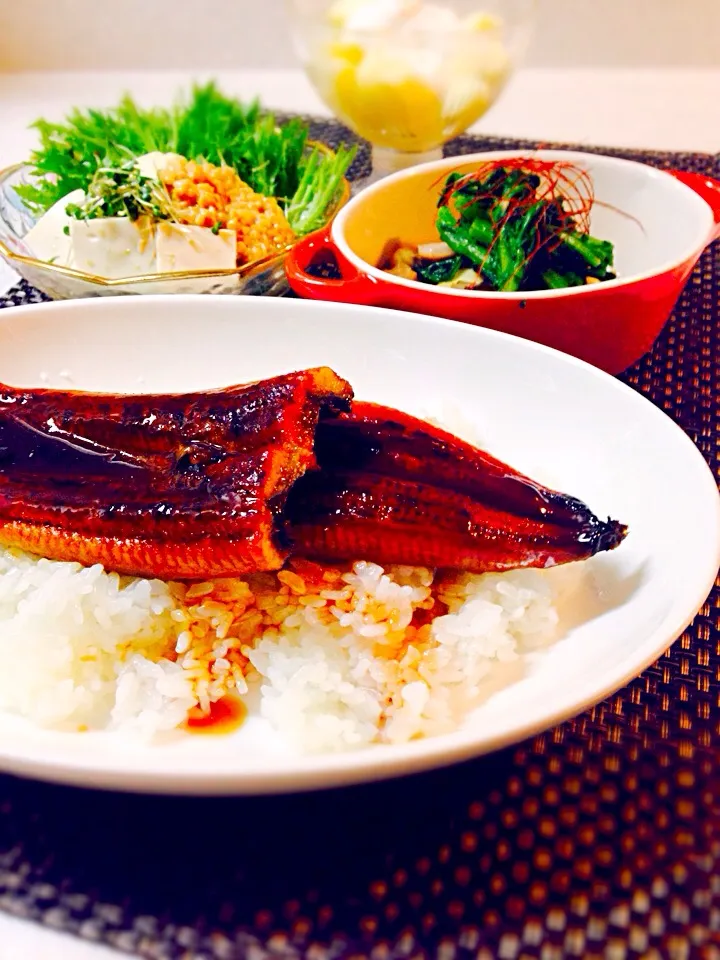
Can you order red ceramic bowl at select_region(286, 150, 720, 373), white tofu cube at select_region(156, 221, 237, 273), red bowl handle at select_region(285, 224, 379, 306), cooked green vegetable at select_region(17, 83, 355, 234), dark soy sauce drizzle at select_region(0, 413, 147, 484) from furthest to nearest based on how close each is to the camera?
cooked green vegetable at select_region(17, 83, 355, 234) < white tofu cube at select_region(156, 221, 237, 273) < red bowl handle at select_region(285, 224, 379, 306) < red ceramic bowl at select_region(286, 150, 720, 373) < dark soy sauce drizzle at select_region(0, 413, 147, 484)

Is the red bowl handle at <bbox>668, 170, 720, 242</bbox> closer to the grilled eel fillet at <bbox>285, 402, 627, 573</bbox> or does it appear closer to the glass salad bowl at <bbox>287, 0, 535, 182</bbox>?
the glass salad bowl at <bbox>287, 0, 535, 182</bbox>

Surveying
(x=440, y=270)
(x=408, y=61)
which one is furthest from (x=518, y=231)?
(x=408, y=61)

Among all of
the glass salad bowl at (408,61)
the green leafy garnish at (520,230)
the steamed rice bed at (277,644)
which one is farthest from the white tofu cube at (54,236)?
the steamed rice bed at (277,644)

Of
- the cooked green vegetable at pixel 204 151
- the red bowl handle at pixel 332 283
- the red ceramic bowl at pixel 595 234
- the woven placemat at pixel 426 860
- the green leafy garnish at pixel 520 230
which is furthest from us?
the cooked green vegetable at pixel 204 151

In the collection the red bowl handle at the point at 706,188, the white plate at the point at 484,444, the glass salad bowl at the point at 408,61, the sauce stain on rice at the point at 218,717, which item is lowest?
the sauce stain on rice at the point at 218,717

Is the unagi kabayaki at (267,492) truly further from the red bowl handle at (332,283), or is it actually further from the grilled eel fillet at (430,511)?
the red bowl handle at (332,283)

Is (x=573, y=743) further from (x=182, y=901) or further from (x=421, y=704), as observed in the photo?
(x=182, y=901)

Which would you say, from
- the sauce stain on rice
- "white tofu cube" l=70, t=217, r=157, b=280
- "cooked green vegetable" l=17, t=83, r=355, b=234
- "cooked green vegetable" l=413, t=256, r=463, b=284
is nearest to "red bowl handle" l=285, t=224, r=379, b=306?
"cooked green vegetable" l=413, t=256, r=463, b=284
